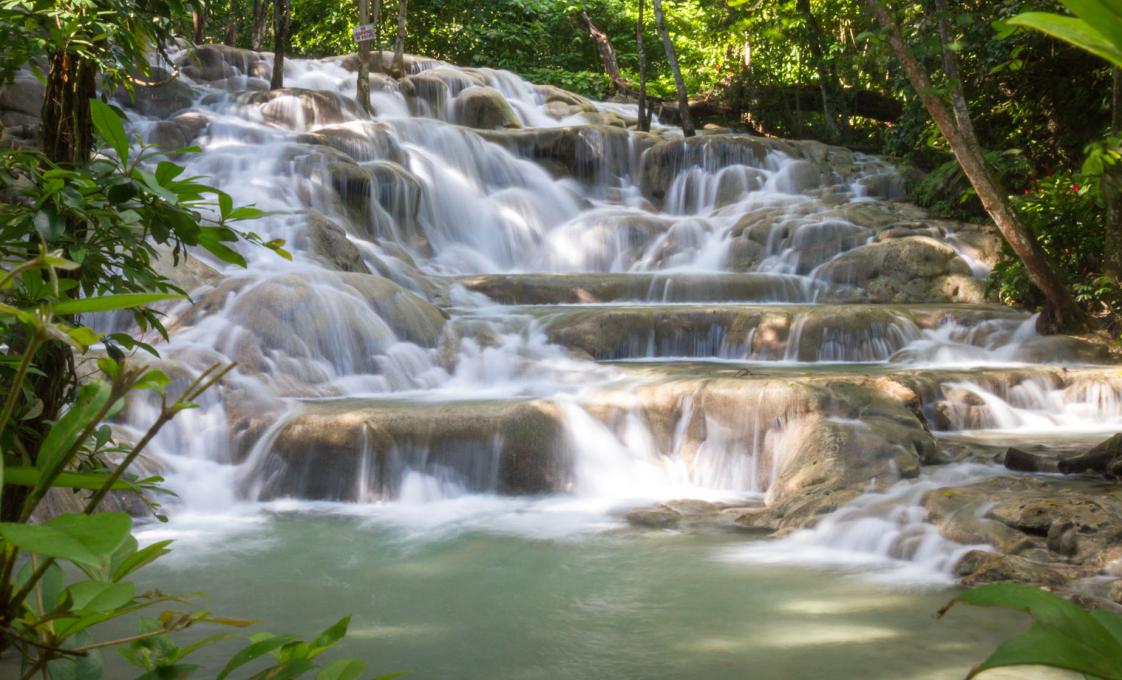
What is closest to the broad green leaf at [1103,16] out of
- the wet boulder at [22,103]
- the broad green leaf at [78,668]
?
the broad green leaf at [78,668]

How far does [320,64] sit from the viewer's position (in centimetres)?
2083

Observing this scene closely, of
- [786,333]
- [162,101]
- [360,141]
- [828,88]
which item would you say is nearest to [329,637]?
[786,333]

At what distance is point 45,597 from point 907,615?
373cm

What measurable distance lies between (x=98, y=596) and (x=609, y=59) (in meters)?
24.7

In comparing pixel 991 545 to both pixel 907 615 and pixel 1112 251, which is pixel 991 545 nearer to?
pixel 907 615

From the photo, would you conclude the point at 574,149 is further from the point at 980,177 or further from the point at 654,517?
the point at 654,517

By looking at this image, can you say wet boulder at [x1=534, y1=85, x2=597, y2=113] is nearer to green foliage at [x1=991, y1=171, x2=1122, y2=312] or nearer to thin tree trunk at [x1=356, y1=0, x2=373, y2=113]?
thin tree trunk at [x1=356, y1=0, x2=373, y2=113]

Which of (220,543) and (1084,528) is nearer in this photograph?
(1084,528)

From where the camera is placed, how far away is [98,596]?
0.84 metres

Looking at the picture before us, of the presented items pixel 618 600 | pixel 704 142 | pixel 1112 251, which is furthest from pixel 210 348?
pixel 704 142

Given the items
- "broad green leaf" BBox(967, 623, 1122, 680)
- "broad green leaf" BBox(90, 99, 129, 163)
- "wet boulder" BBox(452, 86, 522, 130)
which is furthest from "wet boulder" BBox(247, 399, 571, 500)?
"wet boulder" BBox(452, 86, 522, 130)

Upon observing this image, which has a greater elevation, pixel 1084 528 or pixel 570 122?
pixel 570 122

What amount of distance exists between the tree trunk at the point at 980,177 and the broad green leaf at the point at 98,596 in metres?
6.97

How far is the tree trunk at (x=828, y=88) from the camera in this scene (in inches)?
739
